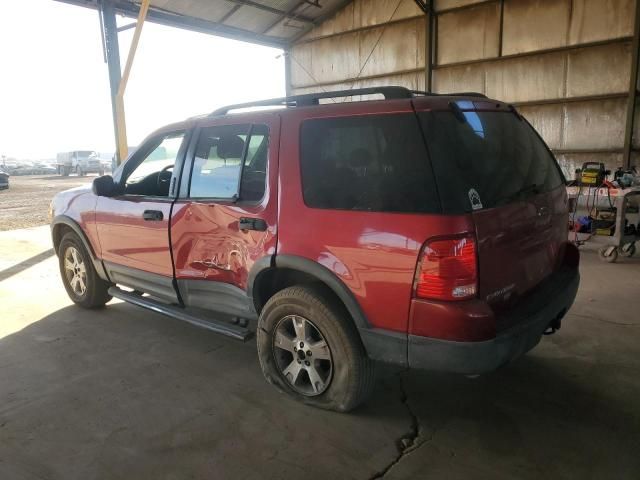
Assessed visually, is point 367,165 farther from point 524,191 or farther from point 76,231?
point 76,231

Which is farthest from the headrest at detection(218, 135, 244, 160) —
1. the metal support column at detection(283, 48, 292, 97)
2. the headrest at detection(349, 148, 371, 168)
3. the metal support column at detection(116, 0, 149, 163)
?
the metal support column at detection(283, 48, 292, 97)

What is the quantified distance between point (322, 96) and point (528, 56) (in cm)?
959

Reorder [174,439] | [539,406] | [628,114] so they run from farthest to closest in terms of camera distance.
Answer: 1. [628,114]
2. [539,406]
3. [174,439]

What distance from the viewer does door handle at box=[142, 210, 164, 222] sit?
3600 mm

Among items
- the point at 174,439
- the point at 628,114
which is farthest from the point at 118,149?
the point at 628,114

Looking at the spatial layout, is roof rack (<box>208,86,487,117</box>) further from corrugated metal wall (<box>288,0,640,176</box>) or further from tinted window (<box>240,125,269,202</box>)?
corrugated metal wall (<box>288,0,640,176</box>)

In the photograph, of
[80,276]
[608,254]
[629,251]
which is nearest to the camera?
[80,276]

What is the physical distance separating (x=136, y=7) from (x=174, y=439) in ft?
35.3

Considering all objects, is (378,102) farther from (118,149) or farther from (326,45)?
(326,45)

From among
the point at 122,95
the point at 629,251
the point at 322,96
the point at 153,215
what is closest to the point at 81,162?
the point at 122,95

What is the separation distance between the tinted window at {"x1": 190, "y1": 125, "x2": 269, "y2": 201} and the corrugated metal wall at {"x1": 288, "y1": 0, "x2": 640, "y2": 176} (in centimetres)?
941

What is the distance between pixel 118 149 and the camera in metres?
10.3

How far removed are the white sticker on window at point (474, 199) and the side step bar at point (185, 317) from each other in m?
1.72

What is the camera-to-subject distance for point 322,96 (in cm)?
291
